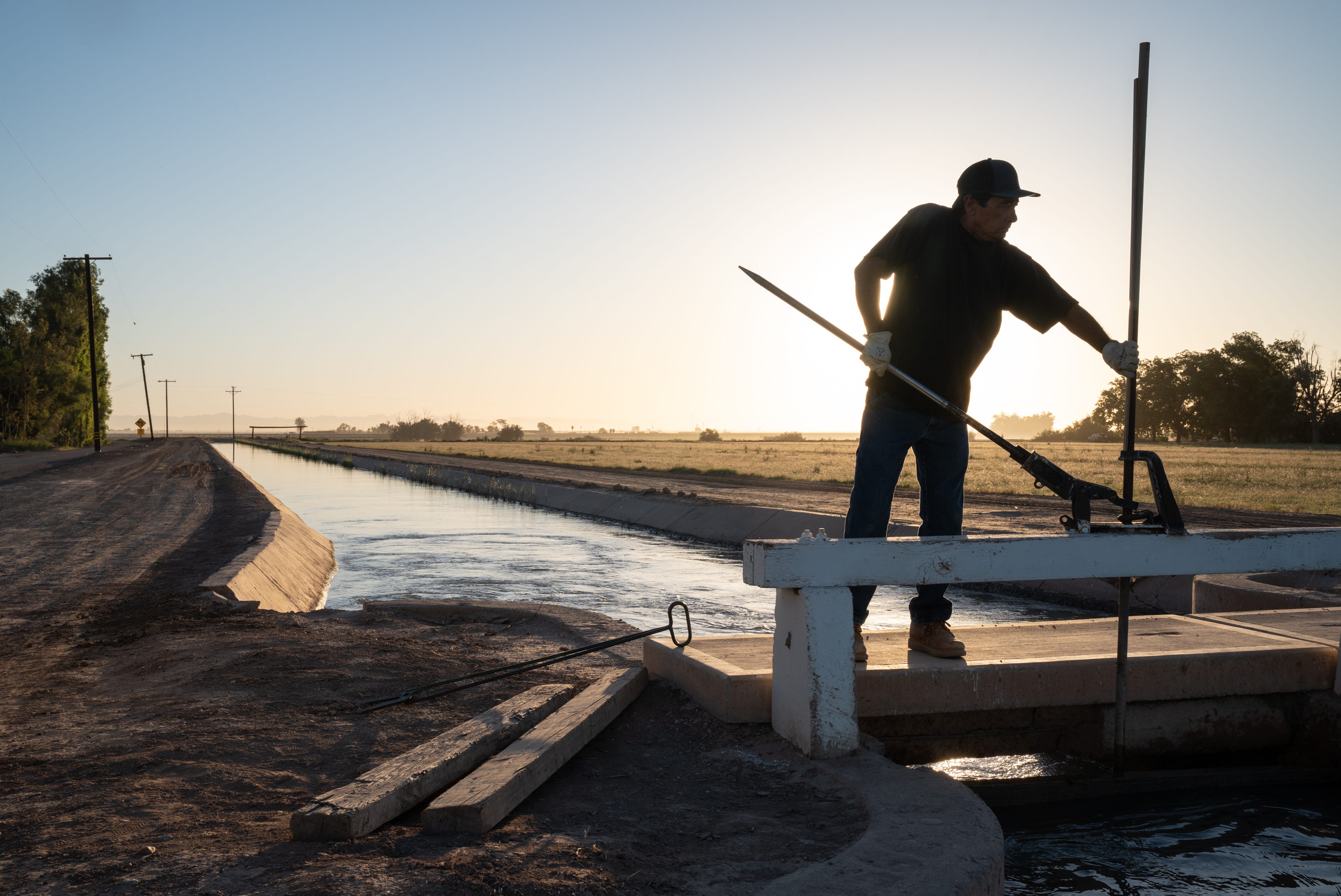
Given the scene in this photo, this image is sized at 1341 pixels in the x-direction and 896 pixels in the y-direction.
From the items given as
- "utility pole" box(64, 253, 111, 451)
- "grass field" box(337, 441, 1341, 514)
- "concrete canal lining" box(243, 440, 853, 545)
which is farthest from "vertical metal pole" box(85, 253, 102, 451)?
"concrete canal lining" box(243, 440, 853, 545)

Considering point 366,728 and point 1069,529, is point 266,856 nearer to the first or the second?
point 366,728

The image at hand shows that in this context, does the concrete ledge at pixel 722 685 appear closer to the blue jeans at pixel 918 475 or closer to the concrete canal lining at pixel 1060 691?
the concrete canal lining at pixel 1060 691

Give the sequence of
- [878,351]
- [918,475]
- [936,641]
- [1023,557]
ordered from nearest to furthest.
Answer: [1023,557] → [878,351] → [918,475] → [936,641]

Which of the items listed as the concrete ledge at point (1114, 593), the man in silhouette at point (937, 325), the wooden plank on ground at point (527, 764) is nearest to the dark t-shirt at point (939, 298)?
the man in silhouette at point (937, 325)

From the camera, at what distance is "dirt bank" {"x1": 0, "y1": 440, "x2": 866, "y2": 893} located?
260 cm

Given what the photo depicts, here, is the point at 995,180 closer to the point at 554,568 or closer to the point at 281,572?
the point at 281,572

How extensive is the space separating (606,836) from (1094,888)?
193 centimetres

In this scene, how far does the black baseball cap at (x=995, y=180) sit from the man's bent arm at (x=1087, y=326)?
2.25ft

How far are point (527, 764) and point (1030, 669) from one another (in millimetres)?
2344

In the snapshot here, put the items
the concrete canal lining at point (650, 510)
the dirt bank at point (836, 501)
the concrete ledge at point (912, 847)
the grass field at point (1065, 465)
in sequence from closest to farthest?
the concrete ledge at point (912, 847) → the dirt bank at point (836, 501) → the concrete canal lining at point (650, 510) → the grass field at point (1065, 465)

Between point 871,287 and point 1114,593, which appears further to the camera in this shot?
point 1114,593

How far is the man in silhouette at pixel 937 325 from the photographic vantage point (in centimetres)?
410

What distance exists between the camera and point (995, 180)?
13.3ft

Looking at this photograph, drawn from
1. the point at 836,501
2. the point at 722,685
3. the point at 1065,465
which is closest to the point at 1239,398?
the point at 1065,465
